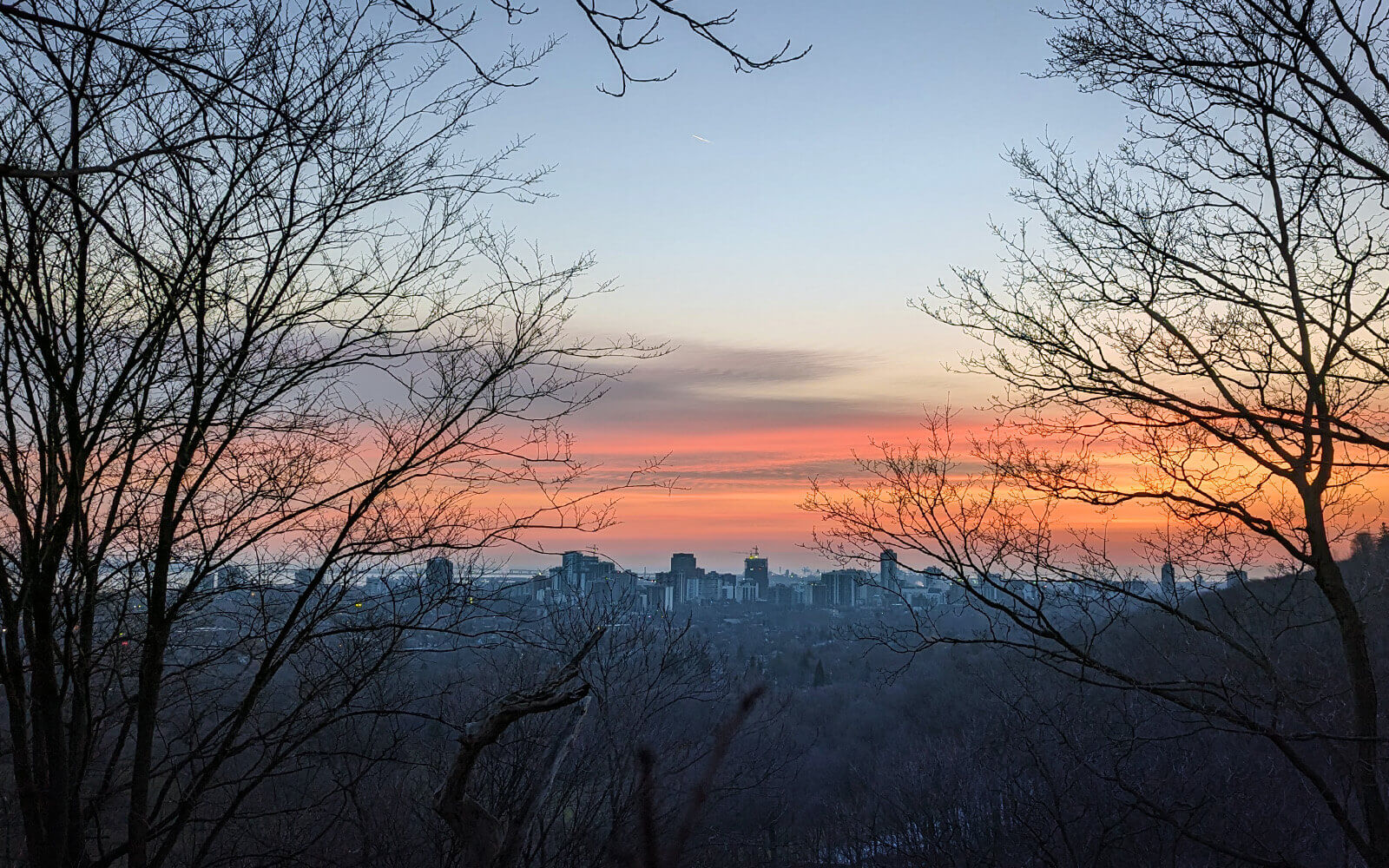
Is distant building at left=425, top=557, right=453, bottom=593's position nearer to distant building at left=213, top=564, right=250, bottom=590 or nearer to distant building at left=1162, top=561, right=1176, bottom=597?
distant building at left=213, top=564, right=250, bottom=590

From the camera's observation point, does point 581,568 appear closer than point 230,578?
No

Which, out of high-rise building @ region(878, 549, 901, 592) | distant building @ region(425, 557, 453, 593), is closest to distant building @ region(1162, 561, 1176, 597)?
high-rise building @ region(878, 549, 901, 592)

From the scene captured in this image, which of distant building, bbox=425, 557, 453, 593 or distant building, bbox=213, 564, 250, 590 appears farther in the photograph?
distant building, bbox=425, 557, 453, 593

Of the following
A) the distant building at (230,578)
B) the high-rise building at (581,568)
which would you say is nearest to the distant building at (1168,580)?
the high-rise building at (581,568)

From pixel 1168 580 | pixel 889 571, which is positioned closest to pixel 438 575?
pixel 889 571

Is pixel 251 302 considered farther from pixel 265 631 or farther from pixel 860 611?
pixel 860 611

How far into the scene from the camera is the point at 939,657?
54.0 metres

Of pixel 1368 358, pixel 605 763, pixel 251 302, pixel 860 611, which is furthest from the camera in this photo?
pixel 860 611

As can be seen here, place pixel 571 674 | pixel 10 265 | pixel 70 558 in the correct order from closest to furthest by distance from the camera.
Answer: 1. pixel 571 674
2. pixel 10 265
3. pixel 70 558

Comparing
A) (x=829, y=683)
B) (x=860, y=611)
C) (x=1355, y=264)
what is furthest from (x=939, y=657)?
(x=1355, y=264)

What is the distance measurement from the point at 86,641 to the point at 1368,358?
20.7 ft

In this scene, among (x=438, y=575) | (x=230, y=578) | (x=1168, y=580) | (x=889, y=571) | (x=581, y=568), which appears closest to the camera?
(x=230, y=578)

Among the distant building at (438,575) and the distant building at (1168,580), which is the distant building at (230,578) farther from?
the distant building at (1168,580)

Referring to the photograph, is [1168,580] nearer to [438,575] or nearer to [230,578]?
[438,575]
